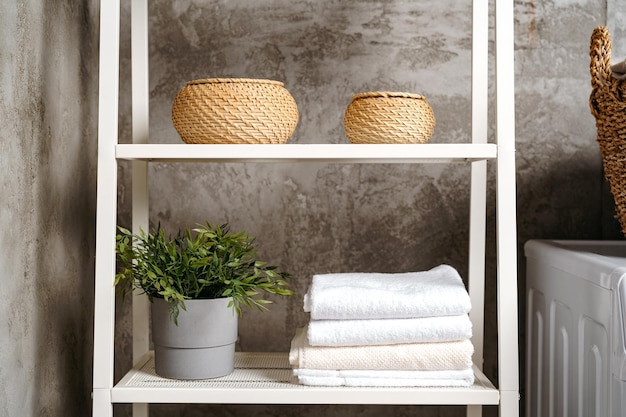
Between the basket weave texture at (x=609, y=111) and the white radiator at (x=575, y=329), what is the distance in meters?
0.13

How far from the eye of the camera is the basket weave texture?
40.8 inches

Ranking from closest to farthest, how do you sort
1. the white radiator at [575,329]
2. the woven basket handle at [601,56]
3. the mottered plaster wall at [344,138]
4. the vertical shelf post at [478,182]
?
the white radiator at [575,329] < the woven basket handle at [601,56] < the vertical shelf post at [478,182] < the mottered plaster wall at [344,138]

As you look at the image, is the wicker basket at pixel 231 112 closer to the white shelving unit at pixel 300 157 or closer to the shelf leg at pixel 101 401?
the white shelving unit at pixel 300 157

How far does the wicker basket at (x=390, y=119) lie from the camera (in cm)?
109

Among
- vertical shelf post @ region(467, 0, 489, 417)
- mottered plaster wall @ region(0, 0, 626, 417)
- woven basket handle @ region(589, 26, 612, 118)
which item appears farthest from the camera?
mottered plaster wall @ region(0, 0, 626, 417)

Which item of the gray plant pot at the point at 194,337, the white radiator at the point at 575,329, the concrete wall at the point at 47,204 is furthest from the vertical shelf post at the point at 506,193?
the concrete wall at the point at 47,204

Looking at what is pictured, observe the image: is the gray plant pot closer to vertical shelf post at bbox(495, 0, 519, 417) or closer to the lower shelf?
the lower shelf

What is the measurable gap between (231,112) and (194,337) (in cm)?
38

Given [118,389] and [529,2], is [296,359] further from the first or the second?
[529,2]

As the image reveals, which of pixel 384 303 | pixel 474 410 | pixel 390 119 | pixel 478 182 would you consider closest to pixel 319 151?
pixel 390 119

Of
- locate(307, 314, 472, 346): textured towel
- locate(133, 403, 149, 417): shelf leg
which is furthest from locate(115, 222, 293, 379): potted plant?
Result: locate(133, 403, 149, 417): shelf leg

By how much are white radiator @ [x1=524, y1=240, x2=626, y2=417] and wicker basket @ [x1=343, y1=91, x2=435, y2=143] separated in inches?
14.0

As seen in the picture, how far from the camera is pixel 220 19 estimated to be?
1445mm

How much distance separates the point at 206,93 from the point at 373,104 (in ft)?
0.93
